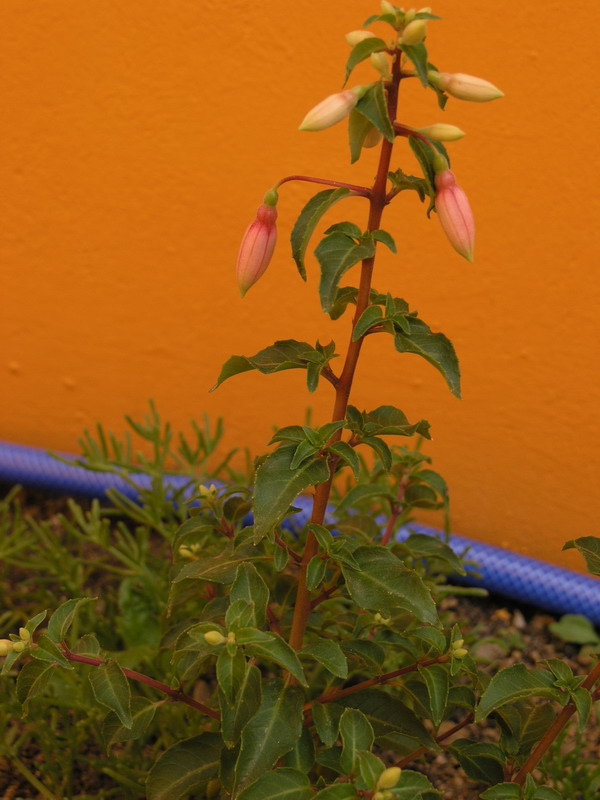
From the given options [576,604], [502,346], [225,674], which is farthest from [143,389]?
[225,674]

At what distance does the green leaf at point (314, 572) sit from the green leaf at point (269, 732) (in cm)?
10

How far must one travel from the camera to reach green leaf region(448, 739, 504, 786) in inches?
31.4

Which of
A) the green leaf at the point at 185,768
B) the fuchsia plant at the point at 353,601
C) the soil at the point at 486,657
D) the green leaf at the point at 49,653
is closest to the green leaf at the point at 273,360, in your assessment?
the fuchsia plant at the point at 353,601

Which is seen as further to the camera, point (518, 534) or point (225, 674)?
point (518, 534)

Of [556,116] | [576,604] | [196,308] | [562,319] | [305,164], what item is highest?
[556,116]

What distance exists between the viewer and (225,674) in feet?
2.06

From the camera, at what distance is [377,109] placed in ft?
1.92

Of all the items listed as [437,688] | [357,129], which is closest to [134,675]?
[437,688]

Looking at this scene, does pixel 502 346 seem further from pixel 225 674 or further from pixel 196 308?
pixel 225 674

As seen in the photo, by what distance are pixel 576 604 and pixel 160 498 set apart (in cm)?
65

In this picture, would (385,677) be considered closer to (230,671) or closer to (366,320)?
(230,671)

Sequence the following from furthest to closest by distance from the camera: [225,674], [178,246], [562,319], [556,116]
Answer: [178,246] < [562,319] < [556,116] < [225,674]

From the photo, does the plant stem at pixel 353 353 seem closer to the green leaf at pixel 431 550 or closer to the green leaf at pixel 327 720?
the green leaf at pixel 327 720

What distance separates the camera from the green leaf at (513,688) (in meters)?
0.68
